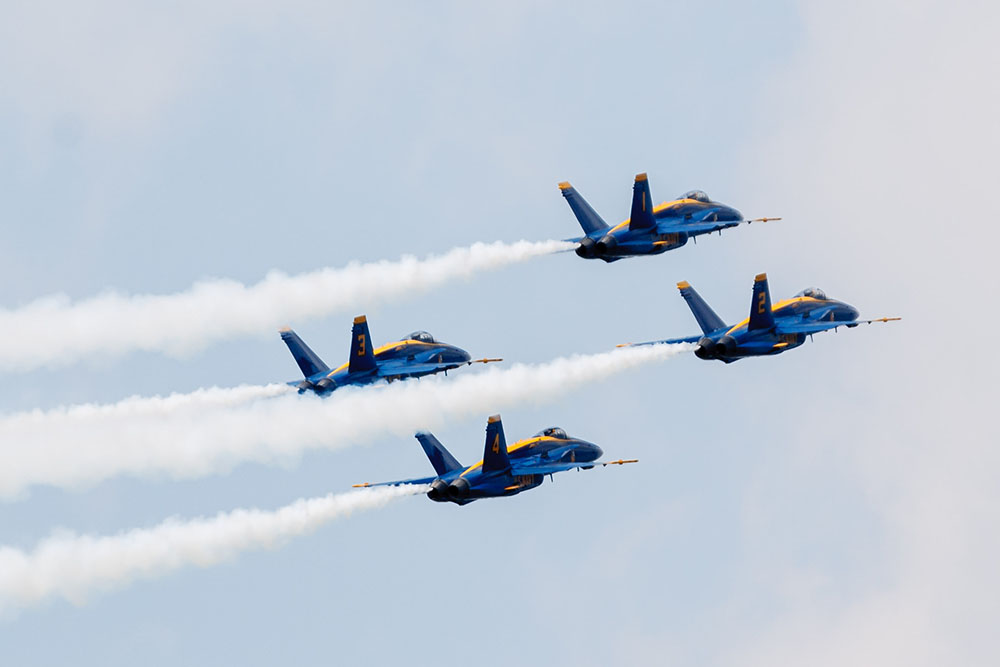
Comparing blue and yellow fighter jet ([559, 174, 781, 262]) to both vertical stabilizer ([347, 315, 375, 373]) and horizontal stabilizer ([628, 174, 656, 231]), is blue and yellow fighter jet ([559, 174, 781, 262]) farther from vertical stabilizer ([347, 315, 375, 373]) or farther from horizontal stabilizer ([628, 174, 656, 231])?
vertical stabilizer ([347, 315, 375, 373])

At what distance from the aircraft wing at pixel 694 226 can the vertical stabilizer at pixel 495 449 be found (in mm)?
18610

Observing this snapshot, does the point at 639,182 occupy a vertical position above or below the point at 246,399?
above

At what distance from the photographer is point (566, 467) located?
444ft

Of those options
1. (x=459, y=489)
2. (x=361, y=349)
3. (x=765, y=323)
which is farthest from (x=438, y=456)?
(x=765, y=323)

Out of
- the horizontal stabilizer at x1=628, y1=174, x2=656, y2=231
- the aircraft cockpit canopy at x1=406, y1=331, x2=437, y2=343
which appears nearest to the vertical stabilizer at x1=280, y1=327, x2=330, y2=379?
the aircraft cockpit canopy at x1=406, y1=331, x2=437, y2=343

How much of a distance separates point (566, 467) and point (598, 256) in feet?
44.9

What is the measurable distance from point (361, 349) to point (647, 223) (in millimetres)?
17856

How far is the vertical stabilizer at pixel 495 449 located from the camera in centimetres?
13050

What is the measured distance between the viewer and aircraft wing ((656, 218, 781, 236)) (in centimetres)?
14388

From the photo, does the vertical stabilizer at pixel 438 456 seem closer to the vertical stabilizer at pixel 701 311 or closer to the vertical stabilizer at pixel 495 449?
the vertical stabilizer at pixel 495 449

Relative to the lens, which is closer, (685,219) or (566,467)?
(566,467)

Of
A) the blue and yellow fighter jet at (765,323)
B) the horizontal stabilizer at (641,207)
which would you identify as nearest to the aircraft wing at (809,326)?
the blue and yellow fighter jet at (765,323)

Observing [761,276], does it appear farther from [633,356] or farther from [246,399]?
[246,399]

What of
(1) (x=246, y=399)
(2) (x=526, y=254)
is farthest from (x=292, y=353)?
(2) (x=526, y=254)
